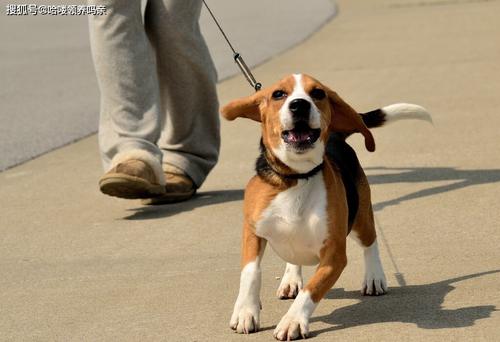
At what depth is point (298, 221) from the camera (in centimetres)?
456

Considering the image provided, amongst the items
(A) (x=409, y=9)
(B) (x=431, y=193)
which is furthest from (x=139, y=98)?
(A) (x=409, y=9)

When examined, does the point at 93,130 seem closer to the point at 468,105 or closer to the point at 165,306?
the point at 468,105

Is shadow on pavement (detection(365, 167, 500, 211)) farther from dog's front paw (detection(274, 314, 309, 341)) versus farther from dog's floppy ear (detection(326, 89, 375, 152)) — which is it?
dog's front paw (detection(274, 314, 309, 341))

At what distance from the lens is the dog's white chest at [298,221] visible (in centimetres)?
455

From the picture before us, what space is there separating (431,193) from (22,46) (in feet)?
32.7

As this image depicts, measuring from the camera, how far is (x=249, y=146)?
28.6ft

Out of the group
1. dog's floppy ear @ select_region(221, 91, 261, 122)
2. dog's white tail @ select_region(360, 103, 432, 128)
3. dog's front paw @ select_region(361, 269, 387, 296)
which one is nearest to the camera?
dog's floppy ear @ select_region(221, 91, 261, 122)

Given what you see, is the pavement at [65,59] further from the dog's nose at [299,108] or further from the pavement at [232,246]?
the dog's nose at [299,108]

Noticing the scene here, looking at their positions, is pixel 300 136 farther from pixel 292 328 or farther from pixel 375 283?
pixel 375 283

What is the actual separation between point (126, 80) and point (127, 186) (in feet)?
2.22

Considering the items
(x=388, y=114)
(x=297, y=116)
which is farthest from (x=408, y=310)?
(x=388, y=114)

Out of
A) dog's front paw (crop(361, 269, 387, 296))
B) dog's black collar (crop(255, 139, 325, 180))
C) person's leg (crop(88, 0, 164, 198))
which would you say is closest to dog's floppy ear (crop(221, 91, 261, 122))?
dog's black collar (crop(255, 139, 325, 180))

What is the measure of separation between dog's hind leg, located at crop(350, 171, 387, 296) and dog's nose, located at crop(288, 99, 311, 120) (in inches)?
26.7

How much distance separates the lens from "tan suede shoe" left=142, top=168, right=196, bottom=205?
274 inches
